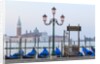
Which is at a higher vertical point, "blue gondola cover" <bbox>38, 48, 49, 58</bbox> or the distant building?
the distant building

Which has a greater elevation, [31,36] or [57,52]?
[31,36]

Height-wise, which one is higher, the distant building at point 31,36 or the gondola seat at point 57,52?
the distant building at point 31,36

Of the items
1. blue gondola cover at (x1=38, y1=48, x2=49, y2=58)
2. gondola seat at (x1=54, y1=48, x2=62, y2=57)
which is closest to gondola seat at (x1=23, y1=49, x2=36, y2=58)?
blue gondola cover at (x1=38, y1=48, x2=49, y2=58)

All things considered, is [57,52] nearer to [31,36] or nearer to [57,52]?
[57,52]

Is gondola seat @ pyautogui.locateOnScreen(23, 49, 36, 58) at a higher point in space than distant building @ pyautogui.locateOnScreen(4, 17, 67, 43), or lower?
lower

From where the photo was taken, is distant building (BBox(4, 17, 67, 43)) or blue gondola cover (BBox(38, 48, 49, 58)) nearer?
distant building (BBox(4, 17, 67, 43))

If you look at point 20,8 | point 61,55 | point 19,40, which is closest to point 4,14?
point 20,8

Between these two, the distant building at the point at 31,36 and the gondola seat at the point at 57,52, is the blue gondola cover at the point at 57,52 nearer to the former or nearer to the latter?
the gondola seat at the point at 57,52

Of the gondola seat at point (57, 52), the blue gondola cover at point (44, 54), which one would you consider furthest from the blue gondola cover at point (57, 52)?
the blue gondola cover at point (44, 54)

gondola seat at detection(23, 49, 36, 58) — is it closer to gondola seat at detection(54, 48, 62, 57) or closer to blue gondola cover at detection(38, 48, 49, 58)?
blue gondola cover at detection(38, 48, 49, 58)

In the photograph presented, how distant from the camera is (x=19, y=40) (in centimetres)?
255

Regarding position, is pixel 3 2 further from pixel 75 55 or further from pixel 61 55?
pixel 75 55

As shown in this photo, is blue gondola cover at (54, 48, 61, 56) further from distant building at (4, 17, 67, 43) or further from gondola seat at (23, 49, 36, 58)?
gondola seat at (23, 49, 36, 58)

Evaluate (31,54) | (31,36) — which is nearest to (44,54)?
(31,54)
